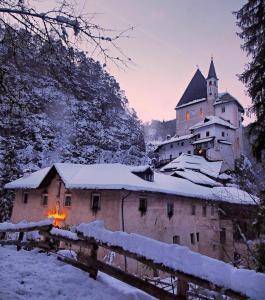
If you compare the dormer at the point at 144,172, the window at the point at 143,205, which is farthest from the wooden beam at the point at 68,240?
the dormer at the point at 144,172

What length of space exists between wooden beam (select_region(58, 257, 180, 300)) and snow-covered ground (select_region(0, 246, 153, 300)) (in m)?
0.15

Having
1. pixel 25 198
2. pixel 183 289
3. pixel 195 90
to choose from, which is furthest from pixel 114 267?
pixel 195 90

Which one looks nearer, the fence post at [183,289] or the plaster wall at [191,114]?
the fence post at [183,289]

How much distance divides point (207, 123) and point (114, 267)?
58.7 m

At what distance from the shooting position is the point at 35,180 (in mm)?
28891

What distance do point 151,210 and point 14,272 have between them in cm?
1883

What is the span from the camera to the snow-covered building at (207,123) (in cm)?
6084

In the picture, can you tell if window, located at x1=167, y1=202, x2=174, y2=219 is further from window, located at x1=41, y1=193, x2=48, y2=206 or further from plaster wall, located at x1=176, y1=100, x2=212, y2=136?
plaster wall, located at x1=176, y1=100, x2=212, y2=136

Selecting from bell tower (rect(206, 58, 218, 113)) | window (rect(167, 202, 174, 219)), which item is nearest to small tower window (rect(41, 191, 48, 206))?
window (rect(167, 202, 174, 219))

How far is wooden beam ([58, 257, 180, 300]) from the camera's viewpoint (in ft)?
15.0

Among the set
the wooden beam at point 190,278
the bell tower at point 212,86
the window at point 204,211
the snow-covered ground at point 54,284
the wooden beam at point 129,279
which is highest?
the bell tower at point 212,86

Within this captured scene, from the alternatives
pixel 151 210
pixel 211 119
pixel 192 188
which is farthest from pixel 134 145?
pixel 151 210

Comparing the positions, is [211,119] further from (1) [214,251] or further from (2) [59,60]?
(2) [59,60]

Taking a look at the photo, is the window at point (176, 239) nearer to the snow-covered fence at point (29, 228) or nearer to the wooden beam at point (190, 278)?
the snow-covered fence at point (29, 228)
